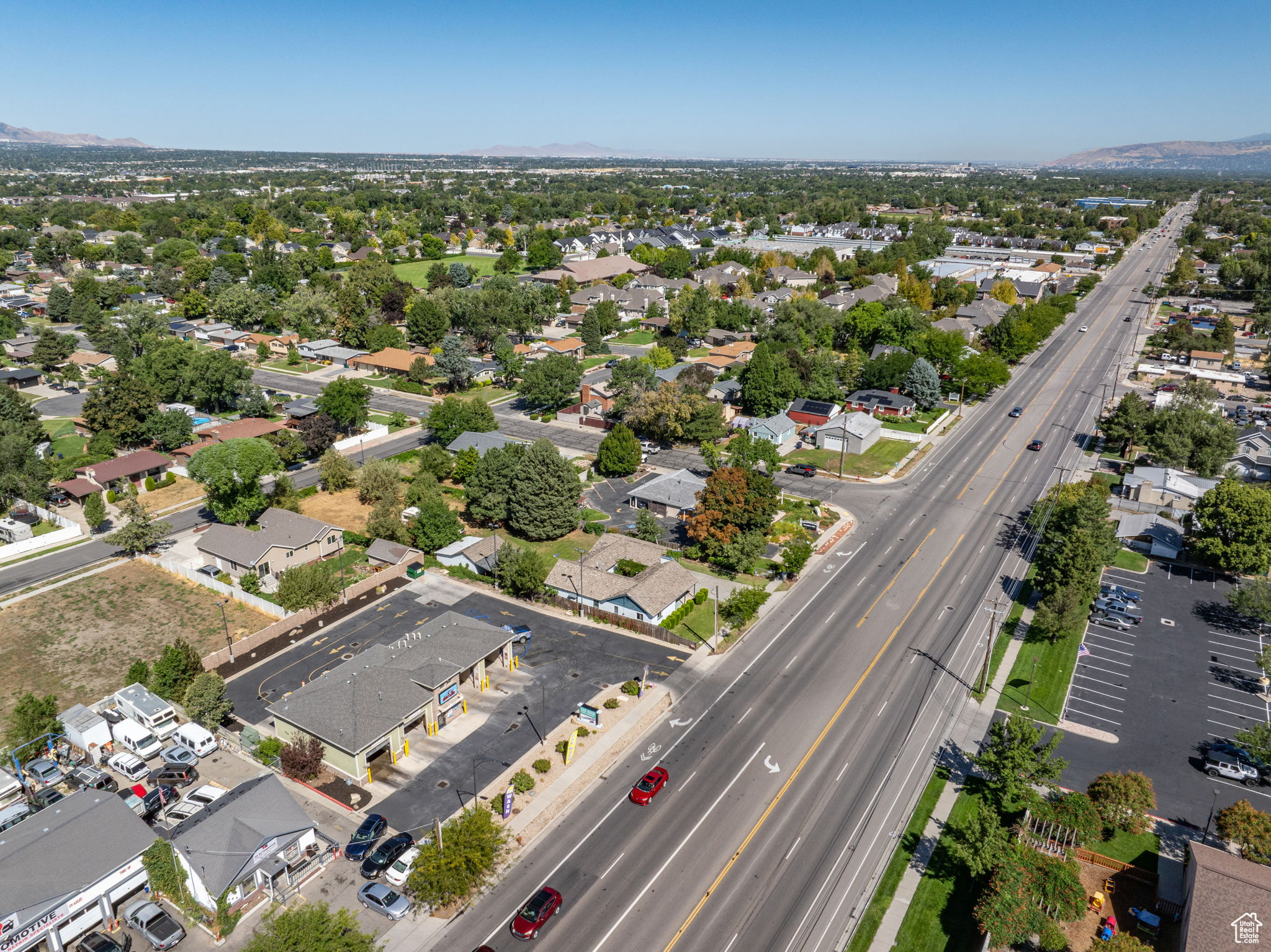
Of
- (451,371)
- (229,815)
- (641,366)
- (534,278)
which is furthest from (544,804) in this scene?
(534,278)

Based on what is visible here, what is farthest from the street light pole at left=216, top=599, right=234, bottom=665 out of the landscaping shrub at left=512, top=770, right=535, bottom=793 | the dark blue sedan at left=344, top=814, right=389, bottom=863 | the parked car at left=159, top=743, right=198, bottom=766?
the landscaping shrub at left=512, top=770, right=535, bottom=793

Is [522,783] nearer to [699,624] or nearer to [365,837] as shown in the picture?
[365,837]

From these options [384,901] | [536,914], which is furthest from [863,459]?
[384,901]

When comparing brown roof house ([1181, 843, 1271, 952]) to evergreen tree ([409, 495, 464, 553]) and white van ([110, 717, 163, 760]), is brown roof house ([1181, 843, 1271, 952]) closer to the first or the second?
white van ([110, 717, 163, 760])

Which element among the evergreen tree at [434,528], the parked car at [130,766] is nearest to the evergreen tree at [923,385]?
the evergreen tree at [434,528]

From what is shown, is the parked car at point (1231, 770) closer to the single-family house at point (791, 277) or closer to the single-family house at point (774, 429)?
the single-family house at point (774, 429)

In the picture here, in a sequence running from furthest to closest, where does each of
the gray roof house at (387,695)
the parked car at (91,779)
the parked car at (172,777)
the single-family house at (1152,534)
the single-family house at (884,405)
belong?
the single-family house at (884,405)
the single-family house at (1152,534)
the gray roof house at (387,695)
the parked car at (172,777)
the parked car at (91,779)
